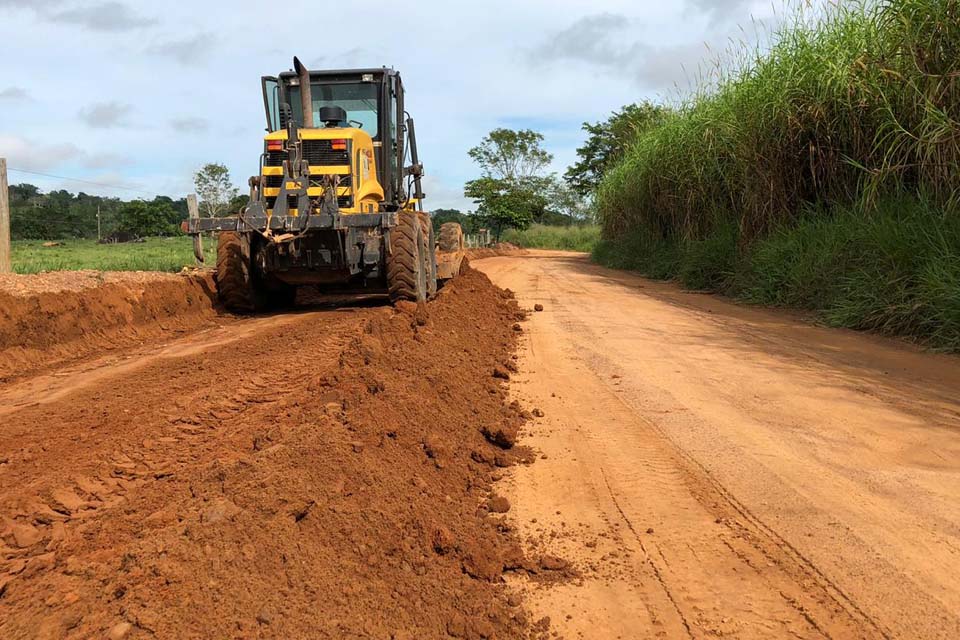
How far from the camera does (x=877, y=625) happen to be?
209 cm

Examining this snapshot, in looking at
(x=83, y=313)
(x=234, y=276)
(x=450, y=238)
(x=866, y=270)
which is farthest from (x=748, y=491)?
(x=450, y=238)

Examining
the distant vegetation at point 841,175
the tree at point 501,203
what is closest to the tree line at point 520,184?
the tree at point 501,203

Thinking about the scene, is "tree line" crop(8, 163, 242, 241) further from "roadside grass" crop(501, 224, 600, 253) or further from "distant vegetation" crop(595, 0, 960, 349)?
"distant vegetation" crop(595, 0, 960, 349)

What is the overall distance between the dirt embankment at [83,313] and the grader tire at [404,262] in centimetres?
246

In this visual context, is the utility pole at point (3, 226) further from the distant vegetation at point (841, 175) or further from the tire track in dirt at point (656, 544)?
the distant vegetation at point (841, 175)

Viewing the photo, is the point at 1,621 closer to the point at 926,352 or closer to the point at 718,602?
the point at 718,602

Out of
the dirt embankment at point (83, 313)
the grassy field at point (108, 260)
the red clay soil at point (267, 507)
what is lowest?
the red clay soil at point (267, 507)

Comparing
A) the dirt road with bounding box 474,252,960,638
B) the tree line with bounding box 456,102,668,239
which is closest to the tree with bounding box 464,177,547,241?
the tree line with bounding box 456,102,668,239

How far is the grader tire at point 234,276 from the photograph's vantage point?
8.64m

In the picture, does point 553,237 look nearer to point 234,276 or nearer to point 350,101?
point 350,101

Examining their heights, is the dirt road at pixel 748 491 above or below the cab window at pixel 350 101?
below

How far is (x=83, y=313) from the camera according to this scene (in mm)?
7398

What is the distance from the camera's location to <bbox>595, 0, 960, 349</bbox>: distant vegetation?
699 centimetres

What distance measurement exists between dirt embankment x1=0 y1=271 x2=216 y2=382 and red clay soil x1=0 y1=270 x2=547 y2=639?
199 centimetres
